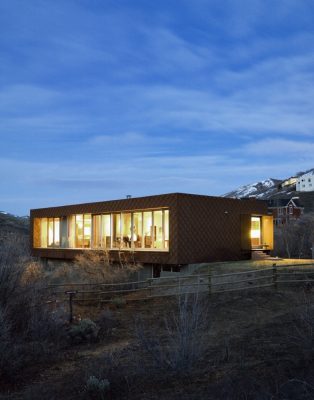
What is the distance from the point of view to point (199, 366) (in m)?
7.75

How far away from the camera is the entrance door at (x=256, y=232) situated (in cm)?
2778

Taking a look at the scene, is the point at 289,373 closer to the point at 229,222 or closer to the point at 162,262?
the point at 162,262

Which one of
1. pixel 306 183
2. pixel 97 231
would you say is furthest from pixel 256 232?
pixel 306 183

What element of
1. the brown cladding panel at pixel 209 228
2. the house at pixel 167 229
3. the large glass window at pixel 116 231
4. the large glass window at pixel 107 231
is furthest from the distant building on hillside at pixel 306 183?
the large glass window at pixel 116 231

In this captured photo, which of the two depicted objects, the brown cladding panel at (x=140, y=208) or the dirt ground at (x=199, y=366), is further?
the brown cladding panel at (x=140, y=208)

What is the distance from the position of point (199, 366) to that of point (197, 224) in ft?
52.4

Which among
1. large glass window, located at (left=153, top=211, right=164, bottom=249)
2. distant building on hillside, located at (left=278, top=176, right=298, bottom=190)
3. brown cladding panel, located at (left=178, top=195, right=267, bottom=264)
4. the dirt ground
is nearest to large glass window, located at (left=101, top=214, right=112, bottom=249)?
large glass window, located at (left=153, top=211, right=164, bottom=249)

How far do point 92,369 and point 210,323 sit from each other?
216 inches

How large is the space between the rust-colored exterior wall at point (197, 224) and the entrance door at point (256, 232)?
1.79ft

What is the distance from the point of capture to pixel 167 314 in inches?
563

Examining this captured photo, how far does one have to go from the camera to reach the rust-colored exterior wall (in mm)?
22781

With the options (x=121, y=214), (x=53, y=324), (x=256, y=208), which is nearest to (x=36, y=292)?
(x=53, y=324)

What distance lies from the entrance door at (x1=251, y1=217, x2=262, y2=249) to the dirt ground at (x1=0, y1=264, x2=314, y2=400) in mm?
15277

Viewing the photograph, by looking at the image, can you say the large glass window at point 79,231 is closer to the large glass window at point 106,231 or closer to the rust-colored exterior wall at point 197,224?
the rust-colored exterior wall at point 197,224
